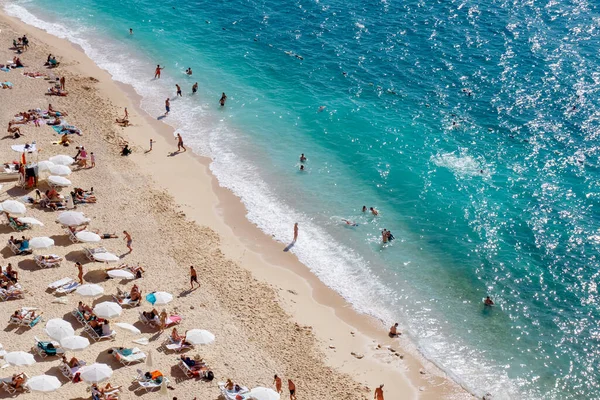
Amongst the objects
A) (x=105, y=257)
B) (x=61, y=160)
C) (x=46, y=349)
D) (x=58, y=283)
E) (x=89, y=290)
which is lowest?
(x=46, y=349)

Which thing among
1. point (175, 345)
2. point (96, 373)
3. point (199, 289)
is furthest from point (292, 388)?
point (199, 289)

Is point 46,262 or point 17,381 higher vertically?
point 46,262

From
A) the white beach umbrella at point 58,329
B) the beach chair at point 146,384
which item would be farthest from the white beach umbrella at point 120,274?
the beach chair at point 146,384

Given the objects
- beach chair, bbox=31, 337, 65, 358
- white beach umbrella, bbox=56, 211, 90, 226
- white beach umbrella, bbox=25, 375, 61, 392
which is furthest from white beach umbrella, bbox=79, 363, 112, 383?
white beach umbrella, bbox=56, 211, 90, 226

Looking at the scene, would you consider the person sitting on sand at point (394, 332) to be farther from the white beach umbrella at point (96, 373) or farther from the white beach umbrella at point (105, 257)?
the white beach umbrella at point (105, 257)

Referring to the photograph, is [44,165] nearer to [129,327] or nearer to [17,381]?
[129,327]

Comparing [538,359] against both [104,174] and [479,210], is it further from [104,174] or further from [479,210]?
[104,174]

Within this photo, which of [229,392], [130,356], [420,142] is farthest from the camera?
[420,142]

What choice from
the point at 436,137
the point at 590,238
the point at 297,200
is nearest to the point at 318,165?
the point at 297,200

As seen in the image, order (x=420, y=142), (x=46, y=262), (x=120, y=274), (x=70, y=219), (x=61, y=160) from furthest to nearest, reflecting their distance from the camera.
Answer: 1. (x=420, y=142)
2. (x=61, y=160)
3. (x=70, y=219)
4. (x=46, y=262)
5. (x=120, y=274)
